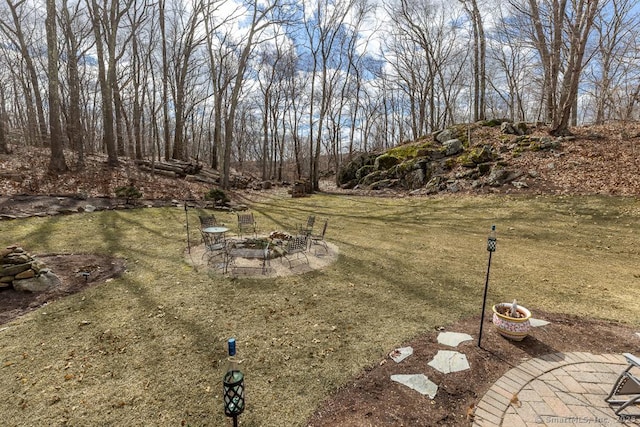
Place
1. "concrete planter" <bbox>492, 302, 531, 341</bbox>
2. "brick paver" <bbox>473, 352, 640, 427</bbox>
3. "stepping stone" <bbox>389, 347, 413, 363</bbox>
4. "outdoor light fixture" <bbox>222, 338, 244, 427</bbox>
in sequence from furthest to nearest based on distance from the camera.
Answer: "concrete planter" <bbox>492, 302, 531, 341</bbox>
"stepping stone" <bbox>389, 347, 413, 363</bbox>
"brick paver" <bbox>473, 352, 640, 427</bbox>
"outdoor light fixture" <bbox>222, 338, 244, 427</bbox>

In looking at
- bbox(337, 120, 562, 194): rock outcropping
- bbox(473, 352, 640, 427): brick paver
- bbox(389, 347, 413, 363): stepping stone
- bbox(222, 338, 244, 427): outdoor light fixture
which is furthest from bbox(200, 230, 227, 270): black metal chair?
bbox(337, 120, 562, 194): rock outcropping

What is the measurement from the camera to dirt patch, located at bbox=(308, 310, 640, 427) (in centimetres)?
311

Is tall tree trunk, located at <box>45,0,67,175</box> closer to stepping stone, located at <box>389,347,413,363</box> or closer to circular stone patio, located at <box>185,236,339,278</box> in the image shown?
circular stone patio, located at <box>185,236,339,278</box>

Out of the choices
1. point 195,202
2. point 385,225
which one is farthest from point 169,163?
point 385,225

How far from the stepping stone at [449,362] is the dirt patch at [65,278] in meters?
6.32

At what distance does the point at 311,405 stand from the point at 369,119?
1608 inches

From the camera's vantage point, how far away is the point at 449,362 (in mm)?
3932

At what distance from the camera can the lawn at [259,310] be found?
3332 millimetres

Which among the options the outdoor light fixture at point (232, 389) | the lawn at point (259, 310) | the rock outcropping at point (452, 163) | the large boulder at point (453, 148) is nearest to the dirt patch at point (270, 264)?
the lawn at point (259, 310)

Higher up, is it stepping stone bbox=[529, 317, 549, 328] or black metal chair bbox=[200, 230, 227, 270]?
black metal chair bbox=[200, 230, 227, 270]

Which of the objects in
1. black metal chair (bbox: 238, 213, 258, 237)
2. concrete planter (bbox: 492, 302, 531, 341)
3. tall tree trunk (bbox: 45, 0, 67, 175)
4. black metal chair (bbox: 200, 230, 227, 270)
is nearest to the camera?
concrete planter (bbox: 492, 302, 531, 341)

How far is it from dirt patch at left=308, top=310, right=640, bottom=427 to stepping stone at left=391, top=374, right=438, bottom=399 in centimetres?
6

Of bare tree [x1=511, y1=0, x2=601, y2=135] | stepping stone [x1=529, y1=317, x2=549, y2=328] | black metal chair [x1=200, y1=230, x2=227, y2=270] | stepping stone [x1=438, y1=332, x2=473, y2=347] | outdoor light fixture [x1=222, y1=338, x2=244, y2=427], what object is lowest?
stepping stone [x1=438, y1=332, x2=473, y2=347]

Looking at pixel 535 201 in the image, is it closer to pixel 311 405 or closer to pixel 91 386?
pixel 311 405
